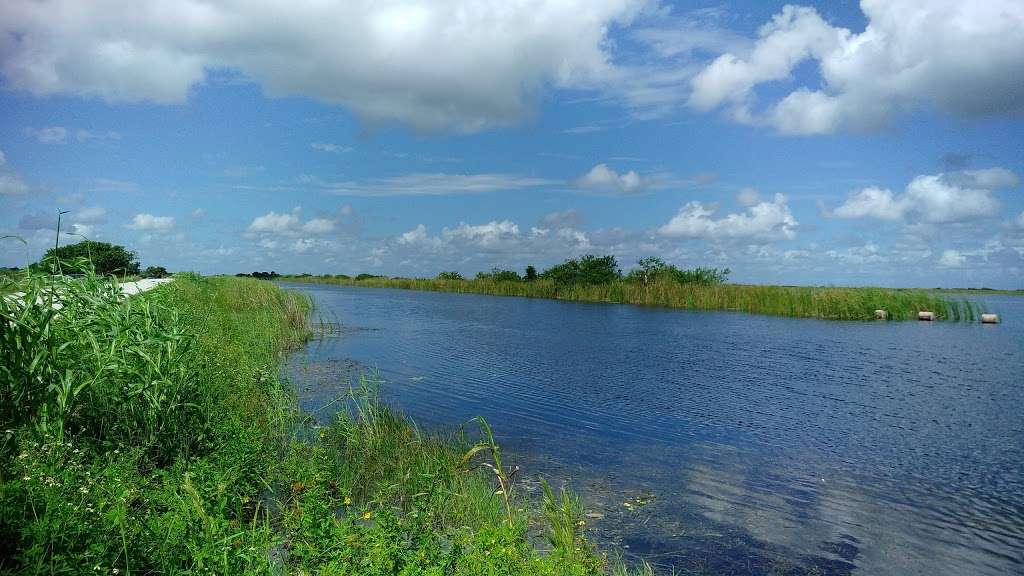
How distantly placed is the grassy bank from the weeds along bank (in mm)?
34792

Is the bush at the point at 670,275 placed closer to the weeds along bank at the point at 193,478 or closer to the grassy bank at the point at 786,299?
the grassy bank at the point at 786,299

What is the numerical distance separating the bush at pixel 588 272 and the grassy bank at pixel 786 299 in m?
0.84

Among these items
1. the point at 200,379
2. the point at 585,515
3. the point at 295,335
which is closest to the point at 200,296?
the point at 295,335

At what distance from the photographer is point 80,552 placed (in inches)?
145

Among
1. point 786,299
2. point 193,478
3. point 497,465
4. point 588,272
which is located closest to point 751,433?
point 497,465

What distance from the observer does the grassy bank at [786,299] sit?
1484 inches

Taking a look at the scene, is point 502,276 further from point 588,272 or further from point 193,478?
point 193,478

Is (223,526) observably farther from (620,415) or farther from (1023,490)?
(1023,490)

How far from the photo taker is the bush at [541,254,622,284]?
5262 cm

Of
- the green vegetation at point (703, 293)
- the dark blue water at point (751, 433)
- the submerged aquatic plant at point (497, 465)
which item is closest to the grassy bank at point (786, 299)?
the green vegetation at point (703, 293)

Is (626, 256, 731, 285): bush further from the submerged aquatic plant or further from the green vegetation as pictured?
the submerged aquatic plant

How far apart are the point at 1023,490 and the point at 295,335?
1900 centimetres

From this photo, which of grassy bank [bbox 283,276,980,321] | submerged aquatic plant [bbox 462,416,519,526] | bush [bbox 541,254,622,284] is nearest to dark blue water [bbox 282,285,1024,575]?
submerged aquatic plant [bbox 462,416,519,526]

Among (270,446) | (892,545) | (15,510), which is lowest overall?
(892,545)
